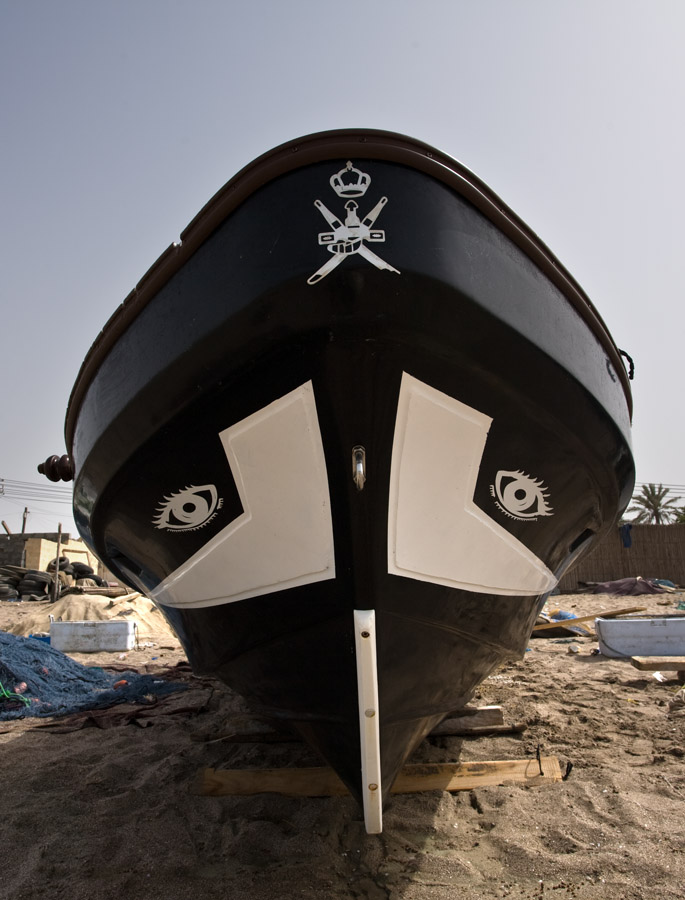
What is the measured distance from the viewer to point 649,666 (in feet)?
14.4

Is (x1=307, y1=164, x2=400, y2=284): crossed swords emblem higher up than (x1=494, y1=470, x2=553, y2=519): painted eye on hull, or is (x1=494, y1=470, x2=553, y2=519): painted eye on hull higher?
(x1=307, y1=164, x2=400, y2=284): crossed swords emblem

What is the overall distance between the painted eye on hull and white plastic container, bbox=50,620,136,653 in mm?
7379

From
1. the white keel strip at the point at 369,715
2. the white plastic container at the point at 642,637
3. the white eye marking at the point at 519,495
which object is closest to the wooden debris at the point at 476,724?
the white keel strip at the point at 369,715

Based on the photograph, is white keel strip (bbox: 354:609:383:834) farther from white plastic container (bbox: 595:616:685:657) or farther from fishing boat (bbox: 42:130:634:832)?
white plastic container (bbox: 595:616:685:657)

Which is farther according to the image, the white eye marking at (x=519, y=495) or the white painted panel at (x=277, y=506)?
the white eye marking at (x=519, y=495)

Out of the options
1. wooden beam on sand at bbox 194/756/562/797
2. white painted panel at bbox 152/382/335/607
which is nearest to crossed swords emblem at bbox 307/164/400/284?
white painted panel at bbox 152/382/335/607

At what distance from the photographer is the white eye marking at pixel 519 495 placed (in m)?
2.01

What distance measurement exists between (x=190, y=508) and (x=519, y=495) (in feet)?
3.92

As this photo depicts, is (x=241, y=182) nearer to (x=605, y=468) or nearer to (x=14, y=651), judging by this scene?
(x=605, y=468)

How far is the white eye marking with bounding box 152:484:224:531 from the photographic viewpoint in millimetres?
2002

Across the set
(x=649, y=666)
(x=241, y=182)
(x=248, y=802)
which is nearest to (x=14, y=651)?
(x=248, y=802)

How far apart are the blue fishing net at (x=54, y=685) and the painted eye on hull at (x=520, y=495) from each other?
153 inches

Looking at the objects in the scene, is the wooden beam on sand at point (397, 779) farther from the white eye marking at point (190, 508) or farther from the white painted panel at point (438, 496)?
the white eye marking at point (190, 508)

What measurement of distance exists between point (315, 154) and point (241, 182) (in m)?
0.27
